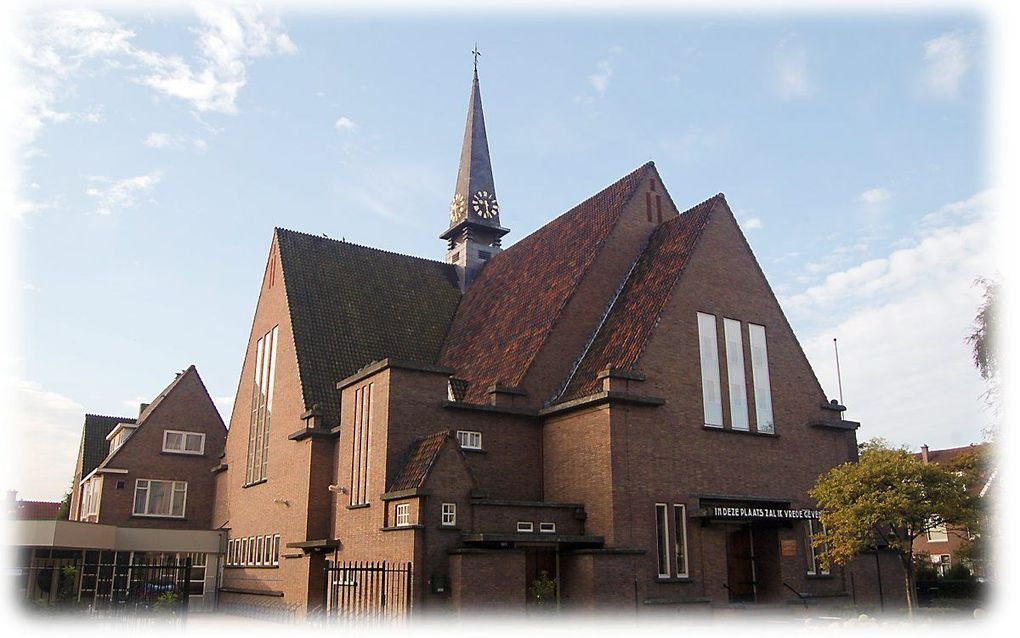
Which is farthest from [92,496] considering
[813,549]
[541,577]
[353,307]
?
[813,549]

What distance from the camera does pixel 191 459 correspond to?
132 feet

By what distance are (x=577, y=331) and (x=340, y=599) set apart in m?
11.5

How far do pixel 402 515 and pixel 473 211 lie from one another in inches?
Answer: 988

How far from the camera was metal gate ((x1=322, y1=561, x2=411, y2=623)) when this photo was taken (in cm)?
2050

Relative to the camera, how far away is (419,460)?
915 inches

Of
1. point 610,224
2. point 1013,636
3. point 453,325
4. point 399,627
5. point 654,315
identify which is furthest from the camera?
point 453,325

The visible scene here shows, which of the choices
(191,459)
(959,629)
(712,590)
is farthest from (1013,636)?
(191,459)

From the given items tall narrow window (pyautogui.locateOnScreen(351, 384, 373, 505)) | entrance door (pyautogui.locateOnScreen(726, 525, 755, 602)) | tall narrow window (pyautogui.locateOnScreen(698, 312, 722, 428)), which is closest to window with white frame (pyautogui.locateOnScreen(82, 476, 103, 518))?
tall narrow window (pyautogui.locateOnScreen(351, 384, 373, 505))

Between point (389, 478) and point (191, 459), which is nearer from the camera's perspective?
point (389, 478)

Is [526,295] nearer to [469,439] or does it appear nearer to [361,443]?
[469,439]

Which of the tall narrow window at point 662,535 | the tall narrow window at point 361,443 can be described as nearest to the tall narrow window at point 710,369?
the tall narrow window at point 662,535

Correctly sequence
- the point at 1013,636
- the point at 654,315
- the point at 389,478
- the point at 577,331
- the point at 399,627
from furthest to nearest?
the point at 577,331
the point at 654,315
the point at 389,478
the point at 399,627
the point at 1013,636

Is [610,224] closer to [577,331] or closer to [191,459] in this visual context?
[577,331]

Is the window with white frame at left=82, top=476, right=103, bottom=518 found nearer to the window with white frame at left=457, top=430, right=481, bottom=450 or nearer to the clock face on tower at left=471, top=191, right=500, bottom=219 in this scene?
the window with white frame at left=457, top=430, right=481, bottom=450
